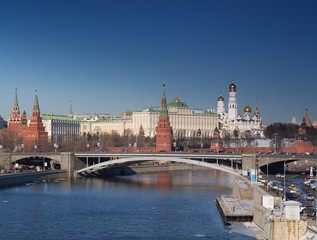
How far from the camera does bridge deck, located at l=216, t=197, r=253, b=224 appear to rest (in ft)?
118

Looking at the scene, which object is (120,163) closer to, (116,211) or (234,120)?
(116,211)

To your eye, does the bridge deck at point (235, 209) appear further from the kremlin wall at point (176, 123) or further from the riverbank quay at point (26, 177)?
the kremlin wall at point (176, 123)

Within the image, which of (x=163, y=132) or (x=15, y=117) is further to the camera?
(x=15, y=117)

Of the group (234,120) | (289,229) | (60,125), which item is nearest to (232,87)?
(234,120)

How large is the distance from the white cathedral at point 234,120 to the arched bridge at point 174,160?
77.5m

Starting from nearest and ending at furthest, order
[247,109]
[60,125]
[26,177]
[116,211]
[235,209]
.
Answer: [235,209], [116,211], [26,177], [60,125], [247,109]

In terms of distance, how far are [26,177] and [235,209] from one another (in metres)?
27.8

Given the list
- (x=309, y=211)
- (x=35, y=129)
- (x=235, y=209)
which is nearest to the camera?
(x=309, y=211)

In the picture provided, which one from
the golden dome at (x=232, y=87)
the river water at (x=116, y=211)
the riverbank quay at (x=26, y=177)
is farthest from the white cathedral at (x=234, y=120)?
the river water at (x=116, y=211)

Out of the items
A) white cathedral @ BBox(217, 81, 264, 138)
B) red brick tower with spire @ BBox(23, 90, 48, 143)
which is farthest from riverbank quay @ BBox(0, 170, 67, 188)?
white cathedral @ BBox(217, 81, 264, 138)

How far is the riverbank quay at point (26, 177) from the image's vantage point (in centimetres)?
5772

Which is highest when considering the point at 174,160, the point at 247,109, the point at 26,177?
the point at 247,109

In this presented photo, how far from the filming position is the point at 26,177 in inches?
2419

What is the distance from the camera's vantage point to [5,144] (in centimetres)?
9812
